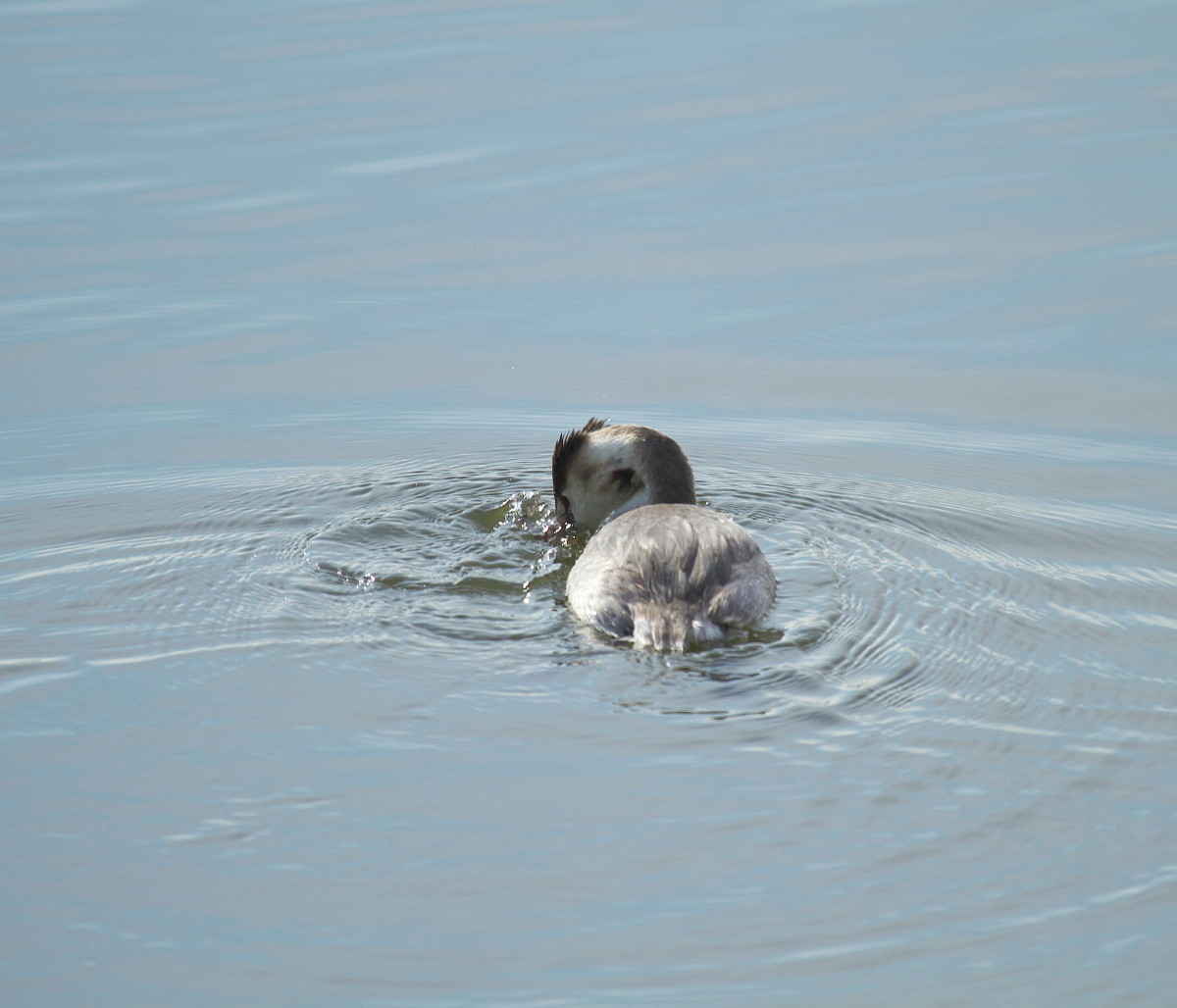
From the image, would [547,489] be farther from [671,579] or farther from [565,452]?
[671,579]

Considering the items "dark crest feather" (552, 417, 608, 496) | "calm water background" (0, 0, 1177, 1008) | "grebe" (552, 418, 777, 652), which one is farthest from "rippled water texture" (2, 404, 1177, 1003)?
"dark crest feather" (552, 417, 608, 496)

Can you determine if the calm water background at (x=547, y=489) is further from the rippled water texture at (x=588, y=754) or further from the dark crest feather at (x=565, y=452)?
the dark crest feather at (x=565, y=452)

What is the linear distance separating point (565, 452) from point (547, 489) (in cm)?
42

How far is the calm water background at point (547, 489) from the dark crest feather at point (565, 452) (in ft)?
0.77

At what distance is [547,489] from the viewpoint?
28.5 ft

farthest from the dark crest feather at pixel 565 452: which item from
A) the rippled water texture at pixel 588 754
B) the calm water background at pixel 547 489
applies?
the rippled water texture at pixel 588 754

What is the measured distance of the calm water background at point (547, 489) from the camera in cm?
455

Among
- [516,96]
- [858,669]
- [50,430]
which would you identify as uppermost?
[516,96]

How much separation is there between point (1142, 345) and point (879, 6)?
776 centimetres

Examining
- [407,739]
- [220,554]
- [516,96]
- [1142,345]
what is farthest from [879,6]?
[407,739]

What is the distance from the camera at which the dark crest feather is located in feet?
27.2

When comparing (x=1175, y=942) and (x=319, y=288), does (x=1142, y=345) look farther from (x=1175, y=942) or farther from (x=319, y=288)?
(x=1175, y=942)

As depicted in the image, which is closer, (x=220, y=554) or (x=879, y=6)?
(x=220, y=554)

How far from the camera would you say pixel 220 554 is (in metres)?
7.51
